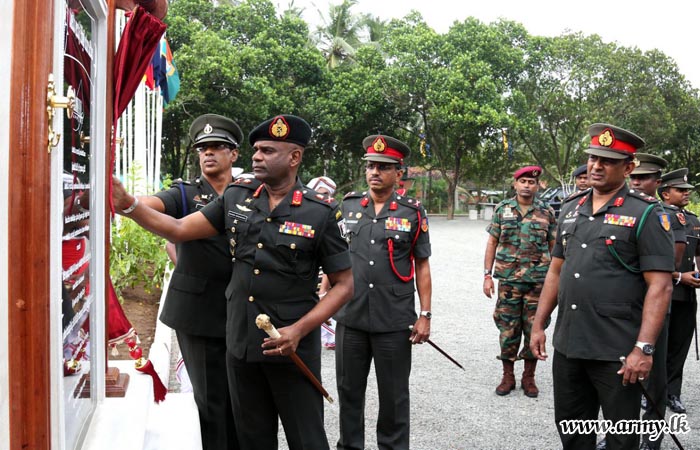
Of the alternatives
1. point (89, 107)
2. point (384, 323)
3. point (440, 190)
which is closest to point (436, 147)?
point (440, 190)

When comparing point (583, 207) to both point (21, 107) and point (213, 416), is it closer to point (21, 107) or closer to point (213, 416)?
point (213, 416)

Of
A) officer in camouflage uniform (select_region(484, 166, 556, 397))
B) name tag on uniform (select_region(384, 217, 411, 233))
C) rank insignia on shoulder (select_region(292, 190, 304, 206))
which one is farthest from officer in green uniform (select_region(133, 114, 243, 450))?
officer in camouflage uniform (select_region(484, 166, 556, 397))

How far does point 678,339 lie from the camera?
483cm

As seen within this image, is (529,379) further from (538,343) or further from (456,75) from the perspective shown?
(456,75)

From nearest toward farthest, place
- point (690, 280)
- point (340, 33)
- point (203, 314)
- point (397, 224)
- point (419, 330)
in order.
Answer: point (203, 314)
point (419, 330)
point (397, 224)
point (690, 280)
point (340, 33)

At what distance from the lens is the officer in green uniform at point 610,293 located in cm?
297

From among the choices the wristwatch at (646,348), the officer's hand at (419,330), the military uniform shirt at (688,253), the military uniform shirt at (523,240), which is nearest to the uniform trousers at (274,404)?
the officer's hand at (419,330)

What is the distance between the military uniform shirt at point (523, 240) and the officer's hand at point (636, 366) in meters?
→ 2.28

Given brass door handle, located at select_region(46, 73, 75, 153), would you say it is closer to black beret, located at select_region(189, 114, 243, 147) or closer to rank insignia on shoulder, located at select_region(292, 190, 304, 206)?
rank insignia on shoulder, located at select_region(292, 190, 304, 206)

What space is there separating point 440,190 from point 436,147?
953 centimetres

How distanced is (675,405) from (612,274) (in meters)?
2.25

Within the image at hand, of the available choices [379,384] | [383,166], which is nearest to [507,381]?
[379,384]

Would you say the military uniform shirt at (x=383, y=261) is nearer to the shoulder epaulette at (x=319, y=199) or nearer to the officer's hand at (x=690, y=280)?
the shoulder epaulette at (x=319, y=199)

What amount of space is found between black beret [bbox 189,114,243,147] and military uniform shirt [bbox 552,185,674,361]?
2023 millimetres
